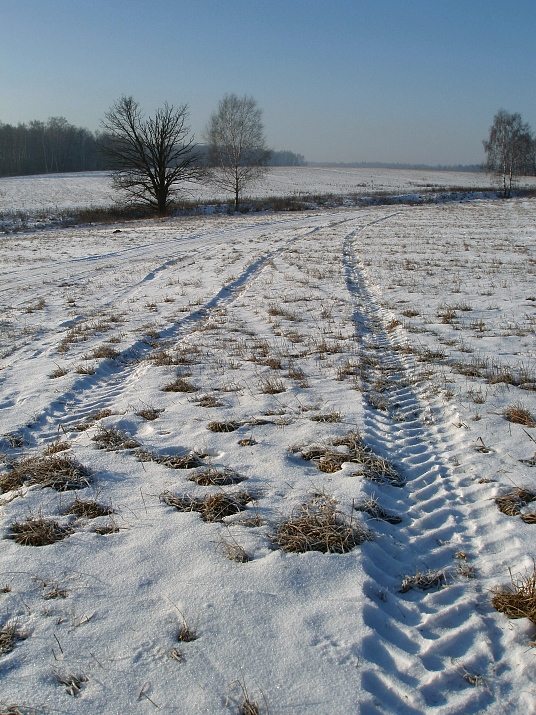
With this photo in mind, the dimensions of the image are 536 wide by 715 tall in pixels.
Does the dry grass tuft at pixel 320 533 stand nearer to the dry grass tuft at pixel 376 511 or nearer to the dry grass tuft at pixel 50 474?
the dry grass tuft at pixel 376 511

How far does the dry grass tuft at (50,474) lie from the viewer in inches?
148

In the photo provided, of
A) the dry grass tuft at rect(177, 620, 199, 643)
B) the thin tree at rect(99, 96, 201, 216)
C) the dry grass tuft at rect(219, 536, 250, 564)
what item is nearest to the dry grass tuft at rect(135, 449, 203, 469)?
the dry grass tuft at rect(219, 536, 250, 564)

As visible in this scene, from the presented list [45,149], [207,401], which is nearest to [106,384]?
[207,401]

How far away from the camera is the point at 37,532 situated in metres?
3.11

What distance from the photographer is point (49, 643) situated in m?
2.31

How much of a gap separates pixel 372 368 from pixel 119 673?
4.88 metres

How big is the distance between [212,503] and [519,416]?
3.14 m

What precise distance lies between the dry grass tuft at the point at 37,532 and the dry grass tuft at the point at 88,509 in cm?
17

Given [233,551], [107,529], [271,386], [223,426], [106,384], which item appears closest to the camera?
[233,551]

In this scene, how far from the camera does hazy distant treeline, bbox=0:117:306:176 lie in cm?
9325

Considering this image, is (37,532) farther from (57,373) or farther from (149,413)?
(57,373)

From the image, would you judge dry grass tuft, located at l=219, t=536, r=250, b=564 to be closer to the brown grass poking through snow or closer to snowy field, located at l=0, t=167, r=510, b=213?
the brown grass poking through snow

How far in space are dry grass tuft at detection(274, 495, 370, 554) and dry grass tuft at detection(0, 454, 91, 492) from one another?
5.66ft

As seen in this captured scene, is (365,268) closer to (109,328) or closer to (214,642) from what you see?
(109,328)
